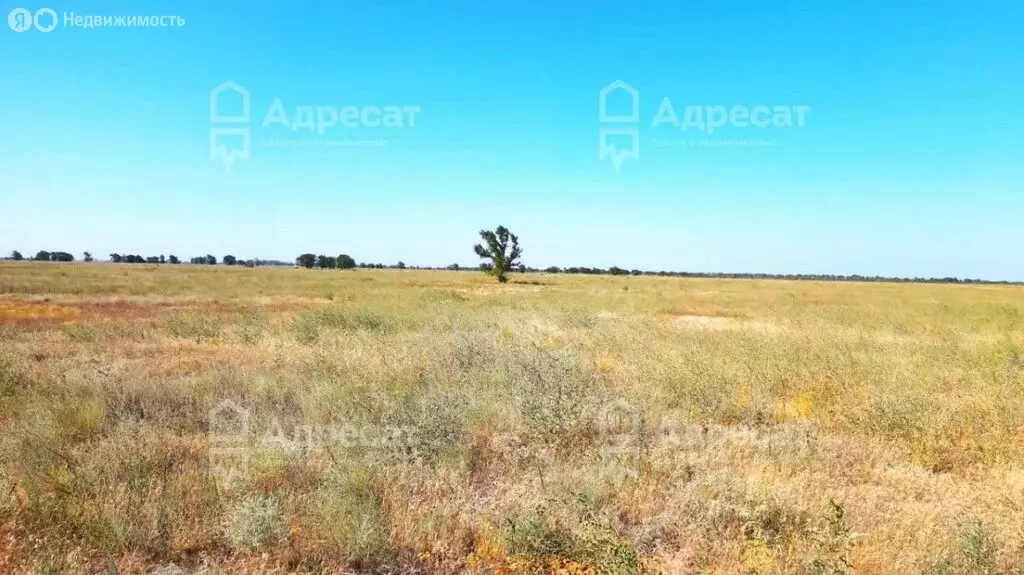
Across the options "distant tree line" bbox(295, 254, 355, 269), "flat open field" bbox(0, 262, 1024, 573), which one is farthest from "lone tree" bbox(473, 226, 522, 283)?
"distant tree line" bbox(295, 254, 355, 269)

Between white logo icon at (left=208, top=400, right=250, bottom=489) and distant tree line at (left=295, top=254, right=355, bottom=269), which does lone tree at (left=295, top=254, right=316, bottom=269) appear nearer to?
distant tree line at (left=295, top=254, right=355, bottom=269)

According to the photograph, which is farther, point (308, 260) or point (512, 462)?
point (308, 260)

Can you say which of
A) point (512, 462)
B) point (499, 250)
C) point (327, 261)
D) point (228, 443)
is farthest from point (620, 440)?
point (327, 261)

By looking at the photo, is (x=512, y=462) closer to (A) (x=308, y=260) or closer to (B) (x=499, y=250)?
(B) (x=499, y=250)

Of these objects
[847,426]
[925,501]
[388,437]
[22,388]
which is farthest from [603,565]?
[22,388]

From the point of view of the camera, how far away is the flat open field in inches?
116

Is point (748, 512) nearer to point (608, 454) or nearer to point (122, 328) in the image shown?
point (608, 454)

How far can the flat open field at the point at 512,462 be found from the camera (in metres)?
2.94

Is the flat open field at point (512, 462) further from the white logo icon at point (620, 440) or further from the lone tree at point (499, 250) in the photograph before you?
the lone tree at point (499, 250)

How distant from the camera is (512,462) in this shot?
14.1ft

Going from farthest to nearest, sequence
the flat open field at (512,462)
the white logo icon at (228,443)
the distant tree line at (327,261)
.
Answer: the distant tree line at (327,261)
the white logo icon at (228,443)
the flat open field at (512,462)

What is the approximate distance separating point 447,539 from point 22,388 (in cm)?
644

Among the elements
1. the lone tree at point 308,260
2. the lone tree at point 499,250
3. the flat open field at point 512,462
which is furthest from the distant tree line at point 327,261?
the flat open field at point 512,462

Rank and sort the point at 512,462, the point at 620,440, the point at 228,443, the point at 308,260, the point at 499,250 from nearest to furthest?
the point at 512,462
the point at 228,443
the point at 620,440
the point at 499,250
the point at 308,260
